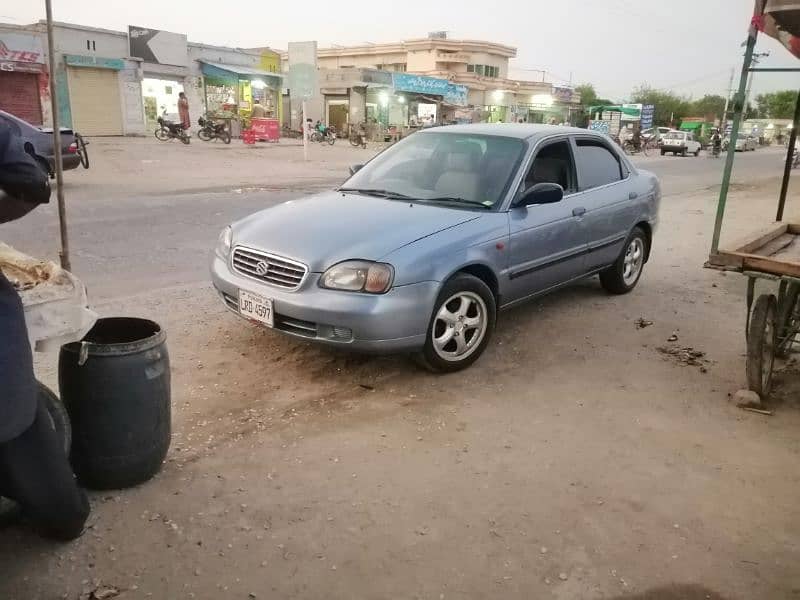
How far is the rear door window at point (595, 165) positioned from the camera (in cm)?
554

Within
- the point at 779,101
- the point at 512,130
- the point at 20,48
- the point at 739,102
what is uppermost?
the point at 20,48

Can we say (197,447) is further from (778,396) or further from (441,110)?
(441,110)

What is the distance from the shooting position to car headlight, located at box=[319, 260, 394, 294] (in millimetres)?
3793

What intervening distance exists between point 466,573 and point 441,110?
147 feet

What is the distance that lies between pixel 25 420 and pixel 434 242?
249 cm

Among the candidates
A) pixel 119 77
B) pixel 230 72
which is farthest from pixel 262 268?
pixel 230 72

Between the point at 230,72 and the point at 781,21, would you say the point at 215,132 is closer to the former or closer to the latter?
the point at 230,72

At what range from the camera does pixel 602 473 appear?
3.23 m

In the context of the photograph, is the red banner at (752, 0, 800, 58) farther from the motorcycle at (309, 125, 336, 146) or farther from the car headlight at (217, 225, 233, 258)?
the motorcycle at (309, 125, 336, 146)

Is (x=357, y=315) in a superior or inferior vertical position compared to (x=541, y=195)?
inferior

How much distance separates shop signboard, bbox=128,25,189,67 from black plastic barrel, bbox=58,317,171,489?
99.6ft

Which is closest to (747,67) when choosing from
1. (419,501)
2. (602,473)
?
(602,473)

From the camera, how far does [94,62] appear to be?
26953mm

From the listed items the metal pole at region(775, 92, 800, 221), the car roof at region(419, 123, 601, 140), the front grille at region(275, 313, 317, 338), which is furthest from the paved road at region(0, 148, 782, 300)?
the metal pole at region(775, 92, 800, 221)
